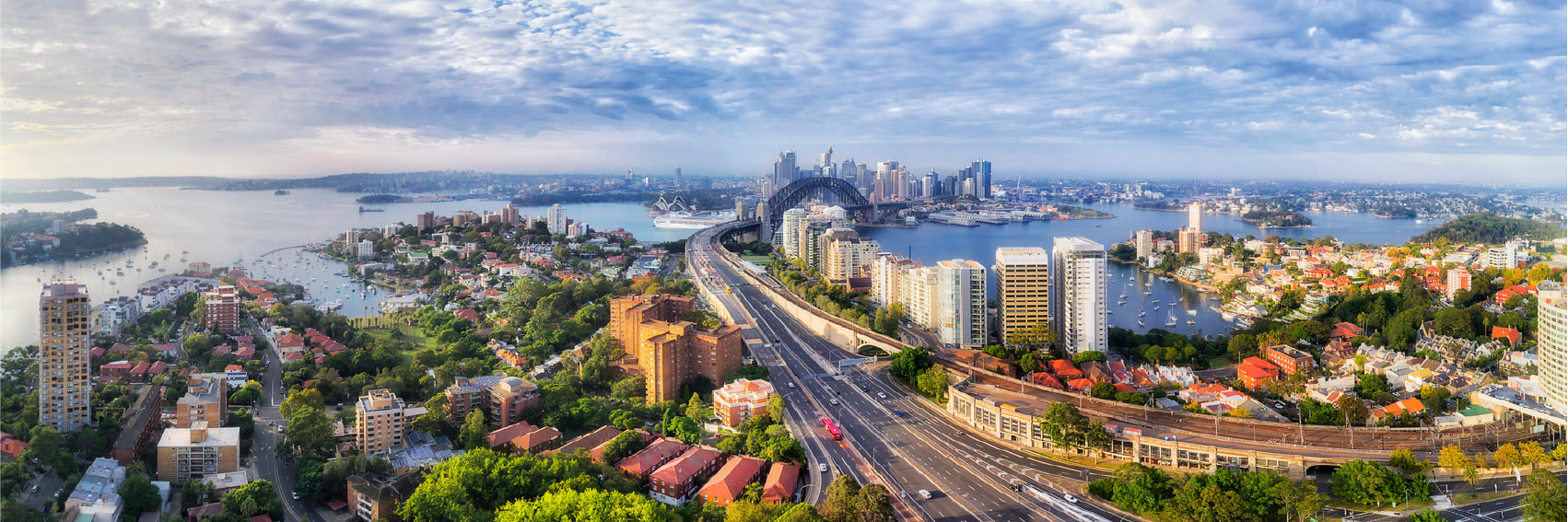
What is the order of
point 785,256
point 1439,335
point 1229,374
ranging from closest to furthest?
point 1229,374 < point 1439,335 < point 785,256

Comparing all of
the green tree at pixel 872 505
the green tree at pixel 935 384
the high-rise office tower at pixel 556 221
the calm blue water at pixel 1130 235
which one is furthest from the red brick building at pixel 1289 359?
the high-rise office tower at pixel 556 221

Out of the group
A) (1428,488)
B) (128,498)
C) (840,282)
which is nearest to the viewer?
(128,498)

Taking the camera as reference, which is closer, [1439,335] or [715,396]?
[715,396]

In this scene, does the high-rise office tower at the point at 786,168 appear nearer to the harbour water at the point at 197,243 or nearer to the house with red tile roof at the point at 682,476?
the harbour water at the point at 197,243

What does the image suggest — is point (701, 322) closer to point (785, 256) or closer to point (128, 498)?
point (128, 498)

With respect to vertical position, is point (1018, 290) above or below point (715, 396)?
above

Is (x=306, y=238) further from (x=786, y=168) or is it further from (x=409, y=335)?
(x=786, y=168)

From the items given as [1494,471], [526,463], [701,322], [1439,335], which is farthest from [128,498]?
[1439,335]

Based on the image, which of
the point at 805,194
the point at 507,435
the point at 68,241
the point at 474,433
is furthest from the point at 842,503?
the point at 805,194
